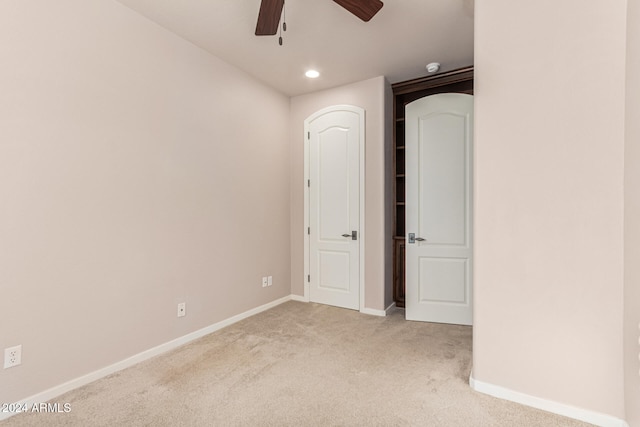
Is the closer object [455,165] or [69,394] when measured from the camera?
[69,394]

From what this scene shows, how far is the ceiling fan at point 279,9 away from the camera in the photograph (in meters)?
2.01

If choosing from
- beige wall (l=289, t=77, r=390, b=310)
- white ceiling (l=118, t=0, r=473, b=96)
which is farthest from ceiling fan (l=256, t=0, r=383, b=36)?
beige wall (l=289, t=77, r=390, b=310)

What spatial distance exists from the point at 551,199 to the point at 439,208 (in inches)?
62.9

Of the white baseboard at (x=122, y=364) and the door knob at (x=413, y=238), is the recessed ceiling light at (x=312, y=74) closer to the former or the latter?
the door knob at (x=413, y=238)

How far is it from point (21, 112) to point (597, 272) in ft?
11.6

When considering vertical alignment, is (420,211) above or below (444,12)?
below

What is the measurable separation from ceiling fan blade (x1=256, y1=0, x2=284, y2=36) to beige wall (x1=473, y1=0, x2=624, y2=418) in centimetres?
131

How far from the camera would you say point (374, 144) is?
3.80 meters

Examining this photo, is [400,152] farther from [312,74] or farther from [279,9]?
[279,9]

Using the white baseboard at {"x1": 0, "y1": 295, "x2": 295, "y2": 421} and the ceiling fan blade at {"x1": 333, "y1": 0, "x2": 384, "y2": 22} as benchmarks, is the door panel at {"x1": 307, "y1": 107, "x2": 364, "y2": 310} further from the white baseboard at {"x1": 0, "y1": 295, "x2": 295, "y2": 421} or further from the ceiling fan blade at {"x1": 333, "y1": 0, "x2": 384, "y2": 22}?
the ceiling fan blade at {"x1": 333, "y1": 0, "x2": 384, "y2": 22}

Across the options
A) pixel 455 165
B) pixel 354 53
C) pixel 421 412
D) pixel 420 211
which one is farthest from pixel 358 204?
pixel 421 412

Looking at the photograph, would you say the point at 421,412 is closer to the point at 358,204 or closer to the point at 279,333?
the point at 279,333

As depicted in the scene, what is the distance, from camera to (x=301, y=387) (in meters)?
2.20

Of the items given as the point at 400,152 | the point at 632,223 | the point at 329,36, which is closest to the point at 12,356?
the point at 329,36
